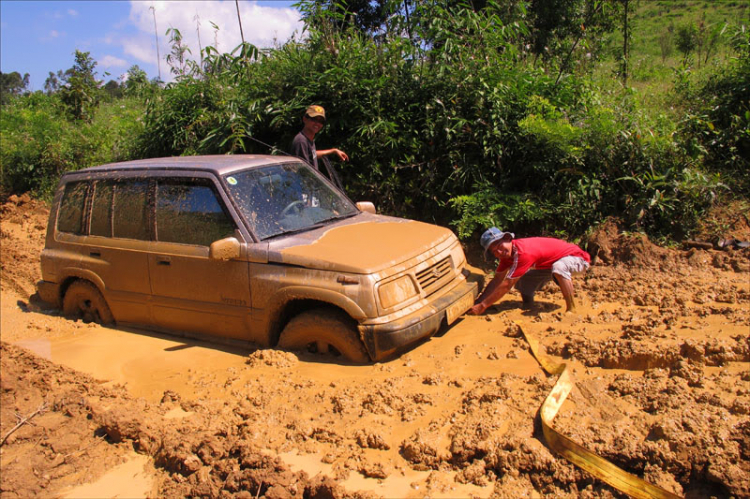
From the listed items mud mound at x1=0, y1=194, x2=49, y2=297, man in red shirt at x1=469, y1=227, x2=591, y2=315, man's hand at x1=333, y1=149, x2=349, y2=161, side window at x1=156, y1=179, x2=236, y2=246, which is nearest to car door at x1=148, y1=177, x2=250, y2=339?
side window at x1=156, y1=179, x2=236, y2=246

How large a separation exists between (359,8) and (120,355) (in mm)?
11982

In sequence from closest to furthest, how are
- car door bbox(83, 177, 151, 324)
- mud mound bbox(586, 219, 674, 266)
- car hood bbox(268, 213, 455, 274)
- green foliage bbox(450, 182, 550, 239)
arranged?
car hood bbox(268, 213, 455, 274) → car door bbox(83, 177, 151, 324) → mud mound bbox(586, 219, 674, 266) → green foliage bbox(450, 182, 550, 239)

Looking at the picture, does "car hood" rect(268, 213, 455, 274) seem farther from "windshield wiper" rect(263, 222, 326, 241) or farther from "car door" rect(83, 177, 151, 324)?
"car door" rect(83, 177, 151, 324)

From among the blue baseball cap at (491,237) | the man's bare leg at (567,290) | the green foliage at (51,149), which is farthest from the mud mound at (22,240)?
the man's bare leg at (567,290)

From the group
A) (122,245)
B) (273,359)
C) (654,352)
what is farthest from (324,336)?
(654,352)

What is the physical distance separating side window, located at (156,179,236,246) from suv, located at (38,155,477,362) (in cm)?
1

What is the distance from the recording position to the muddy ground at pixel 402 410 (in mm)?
2982

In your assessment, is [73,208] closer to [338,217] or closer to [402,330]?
[338,217]

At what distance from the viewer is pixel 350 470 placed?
3168 millimetres

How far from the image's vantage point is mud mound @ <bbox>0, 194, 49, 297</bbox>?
25.6 ft

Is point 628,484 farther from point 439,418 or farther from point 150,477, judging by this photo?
point 150,477

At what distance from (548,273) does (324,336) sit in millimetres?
2275

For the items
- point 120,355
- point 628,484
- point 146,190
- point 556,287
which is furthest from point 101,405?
point 556,287

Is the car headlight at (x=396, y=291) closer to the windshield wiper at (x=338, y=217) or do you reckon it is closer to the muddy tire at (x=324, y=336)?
the muddy tire at (x=324, y=336)
